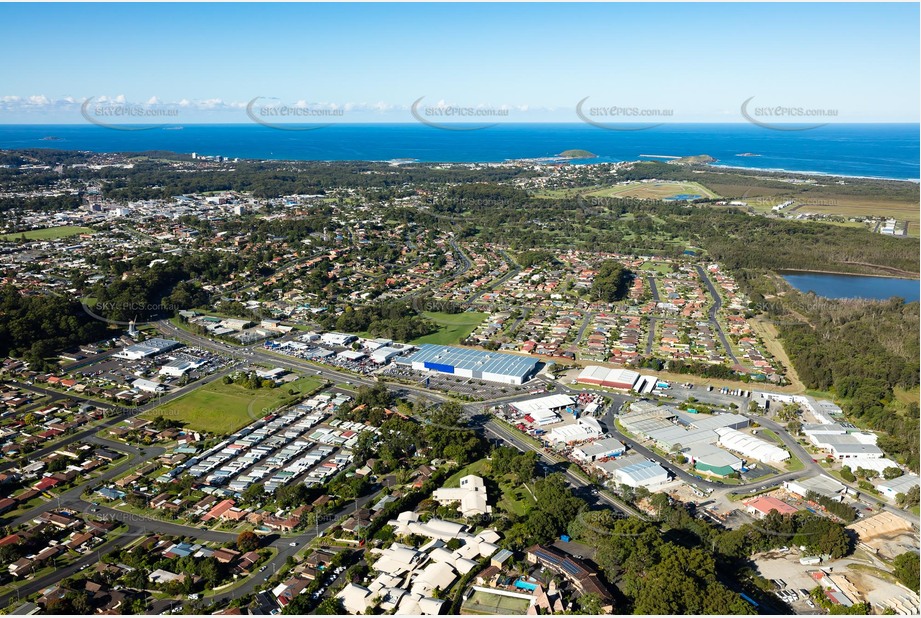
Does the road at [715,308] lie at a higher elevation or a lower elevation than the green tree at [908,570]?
lower

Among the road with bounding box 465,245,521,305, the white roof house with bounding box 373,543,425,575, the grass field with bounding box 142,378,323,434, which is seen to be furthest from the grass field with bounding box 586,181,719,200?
the white roof house with bounding box 373,543,425,575

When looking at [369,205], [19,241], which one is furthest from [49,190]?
[369,205]

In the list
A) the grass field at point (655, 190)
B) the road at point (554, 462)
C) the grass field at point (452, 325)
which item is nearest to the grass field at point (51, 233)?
the grass field at point (452, 325)

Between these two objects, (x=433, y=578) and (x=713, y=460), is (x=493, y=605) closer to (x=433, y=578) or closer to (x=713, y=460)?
(x=433, y=578)

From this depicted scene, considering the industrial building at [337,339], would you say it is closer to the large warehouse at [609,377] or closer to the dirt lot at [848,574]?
the large warehouse at [609,377]

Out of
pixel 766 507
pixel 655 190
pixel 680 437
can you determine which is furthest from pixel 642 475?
pixel 655 190

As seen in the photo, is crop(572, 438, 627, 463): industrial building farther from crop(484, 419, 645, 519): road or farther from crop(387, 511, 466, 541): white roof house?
crop(387, 511, 466, 541): white roof house
